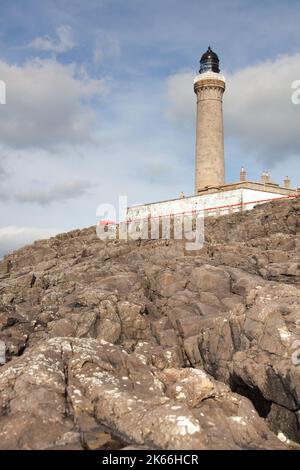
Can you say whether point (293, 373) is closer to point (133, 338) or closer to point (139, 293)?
point (133, 338)

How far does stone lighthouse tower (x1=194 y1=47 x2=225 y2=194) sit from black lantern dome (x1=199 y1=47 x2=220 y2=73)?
2.78m

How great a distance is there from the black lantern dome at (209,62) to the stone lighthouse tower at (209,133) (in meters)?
2.78

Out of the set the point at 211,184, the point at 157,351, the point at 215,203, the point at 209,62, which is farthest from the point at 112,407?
the point at 209,62

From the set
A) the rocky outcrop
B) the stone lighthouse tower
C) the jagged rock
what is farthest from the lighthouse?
the jagged rock

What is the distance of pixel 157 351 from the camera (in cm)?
1791

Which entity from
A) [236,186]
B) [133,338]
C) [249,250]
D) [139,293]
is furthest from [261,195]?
[133,338]

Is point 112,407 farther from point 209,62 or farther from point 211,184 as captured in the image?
point 209,62

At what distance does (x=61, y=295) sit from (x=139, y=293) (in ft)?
13.9

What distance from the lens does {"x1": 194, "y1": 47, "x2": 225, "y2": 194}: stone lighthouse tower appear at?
56156 mm

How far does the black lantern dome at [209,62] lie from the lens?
61.8m

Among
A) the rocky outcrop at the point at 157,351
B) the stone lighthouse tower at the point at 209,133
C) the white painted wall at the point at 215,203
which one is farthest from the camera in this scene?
the stone lighthouse tower at the point at 209,133

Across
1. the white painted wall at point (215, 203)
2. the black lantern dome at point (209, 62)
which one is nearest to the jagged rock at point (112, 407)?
the white painted wall at point (215, 203)

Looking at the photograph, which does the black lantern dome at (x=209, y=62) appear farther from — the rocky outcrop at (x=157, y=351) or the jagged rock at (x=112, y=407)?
the jagged rock at (x=112, y=407)

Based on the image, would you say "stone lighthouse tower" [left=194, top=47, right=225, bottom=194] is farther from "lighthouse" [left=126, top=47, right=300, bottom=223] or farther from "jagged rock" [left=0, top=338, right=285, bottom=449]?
"jagged rock" [left=0, top=338, right=285, bottom=449]
